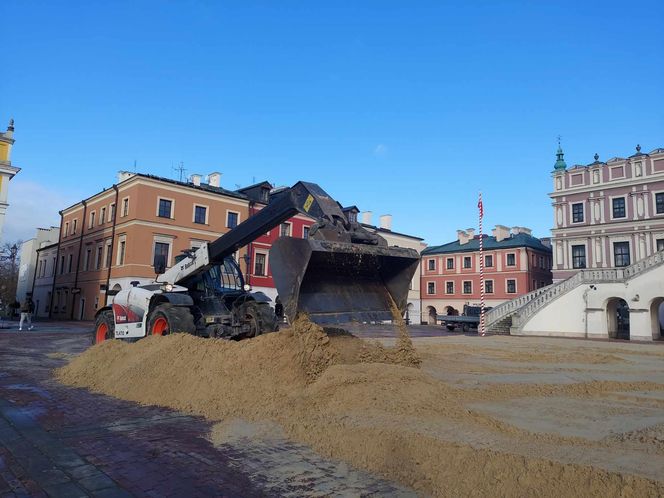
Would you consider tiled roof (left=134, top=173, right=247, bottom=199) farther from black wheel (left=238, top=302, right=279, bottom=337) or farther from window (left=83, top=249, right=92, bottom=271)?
black wheel (left=238, top=302, right=279, bottom=337)

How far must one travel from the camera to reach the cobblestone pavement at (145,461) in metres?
3.80

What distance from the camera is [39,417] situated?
6.13m

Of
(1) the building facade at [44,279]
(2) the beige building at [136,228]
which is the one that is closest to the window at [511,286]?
(2) the beige building at [136,228]

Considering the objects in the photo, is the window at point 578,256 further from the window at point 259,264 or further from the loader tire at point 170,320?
the loader tire at point 170,320

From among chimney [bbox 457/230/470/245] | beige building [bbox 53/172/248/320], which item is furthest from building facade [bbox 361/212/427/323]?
beige building [bbox 53/172/248/320]

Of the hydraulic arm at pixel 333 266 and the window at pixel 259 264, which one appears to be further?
the window at pixel 259 264

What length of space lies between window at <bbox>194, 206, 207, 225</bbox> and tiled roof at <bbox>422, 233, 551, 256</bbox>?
1206 inches

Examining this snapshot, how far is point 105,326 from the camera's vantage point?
13.2 metres

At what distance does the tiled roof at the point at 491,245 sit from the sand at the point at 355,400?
1773 inches

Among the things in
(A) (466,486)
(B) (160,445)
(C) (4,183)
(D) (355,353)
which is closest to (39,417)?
(B) (160,445)

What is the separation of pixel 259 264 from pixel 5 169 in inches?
747

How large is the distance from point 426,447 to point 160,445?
2.78 meters

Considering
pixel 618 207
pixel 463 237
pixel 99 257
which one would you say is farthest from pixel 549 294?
pixel 99 257

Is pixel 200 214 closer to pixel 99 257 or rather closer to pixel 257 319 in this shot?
pixel 99 257
